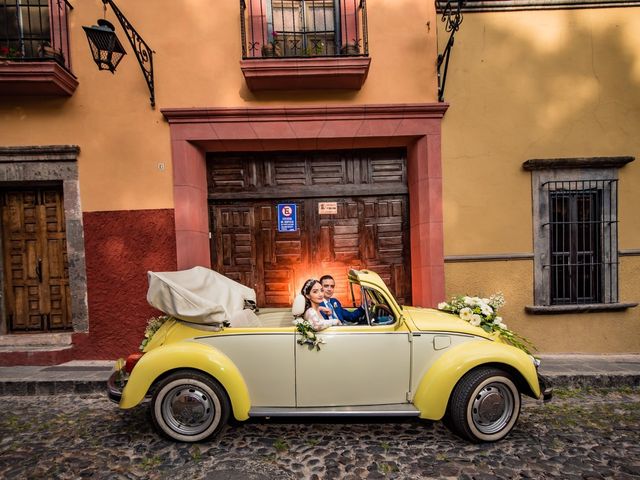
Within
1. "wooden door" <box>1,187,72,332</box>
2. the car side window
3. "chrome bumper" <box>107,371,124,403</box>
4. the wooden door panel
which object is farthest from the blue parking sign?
"wooden door" <box>1,187,72,332</box>

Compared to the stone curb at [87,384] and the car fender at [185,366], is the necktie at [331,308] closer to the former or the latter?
the car fender at [185,366]

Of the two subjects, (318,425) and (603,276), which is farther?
(603,276)

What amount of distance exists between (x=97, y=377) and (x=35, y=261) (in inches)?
97.6

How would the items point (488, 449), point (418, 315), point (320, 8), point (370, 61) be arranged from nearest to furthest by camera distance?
point (488, 449)
point (418, 315)
point (370, 61)
point (320, 8)

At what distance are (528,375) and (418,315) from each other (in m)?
1.14

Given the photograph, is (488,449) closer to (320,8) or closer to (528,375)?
(528,375)

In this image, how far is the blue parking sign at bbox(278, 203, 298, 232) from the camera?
19.3ft

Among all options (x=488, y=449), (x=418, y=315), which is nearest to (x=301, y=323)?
(x=418, y=315)

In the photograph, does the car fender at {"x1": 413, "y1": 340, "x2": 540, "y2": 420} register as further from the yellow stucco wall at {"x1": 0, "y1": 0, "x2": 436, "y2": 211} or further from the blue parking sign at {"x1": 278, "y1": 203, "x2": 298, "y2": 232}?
the yellow stucco wall at {"x1": 0, "y1": 0, "x2": 436, "y2": 211}

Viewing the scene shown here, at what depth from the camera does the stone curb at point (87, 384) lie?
4.53 meters

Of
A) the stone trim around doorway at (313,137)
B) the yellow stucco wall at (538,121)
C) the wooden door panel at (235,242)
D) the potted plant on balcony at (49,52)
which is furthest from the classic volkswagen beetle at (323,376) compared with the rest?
the potted plant on balcony at (49,52)

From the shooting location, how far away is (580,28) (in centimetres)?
549

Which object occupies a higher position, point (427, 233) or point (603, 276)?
point (427, 233)

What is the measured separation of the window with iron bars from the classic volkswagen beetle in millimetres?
3075
